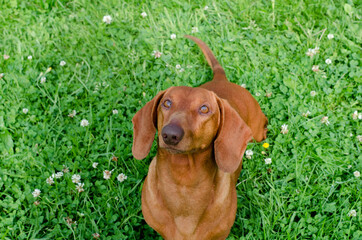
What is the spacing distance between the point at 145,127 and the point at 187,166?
415 millimetres

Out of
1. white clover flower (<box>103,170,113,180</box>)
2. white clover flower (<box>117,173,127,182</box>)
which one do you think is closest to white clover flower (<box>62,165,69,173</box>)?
white clover flower (<box>103,170,113,180</box>)

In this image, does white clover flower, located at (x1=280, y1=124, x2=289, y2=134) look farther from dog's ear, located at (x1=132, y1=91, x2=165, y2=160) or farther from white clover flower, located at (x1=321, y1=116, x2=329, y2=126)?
dog's ear, located at (x1=132, y1=91, x2=165, y2=160)

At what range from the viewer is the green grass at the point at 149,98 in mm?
3549

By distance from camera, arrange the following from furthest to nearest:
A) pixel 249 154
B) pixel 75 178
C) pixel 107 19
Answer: pixel 107 19 < pixel 249 154 < pixel 75 178

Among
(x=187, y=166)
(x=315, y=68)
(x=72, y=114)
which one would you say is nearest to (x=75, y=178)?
(x=72, y=114)

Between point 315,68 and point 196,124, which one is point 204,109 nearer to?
point 196,124

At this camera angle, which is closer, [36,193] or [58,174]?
[36,193]

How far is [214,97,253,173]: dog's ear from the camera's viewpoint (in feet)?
8.93

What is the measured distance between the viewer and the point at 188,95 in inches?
106

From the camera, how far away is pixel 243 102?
360cm

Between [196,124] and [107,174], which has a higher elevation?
[196,124]

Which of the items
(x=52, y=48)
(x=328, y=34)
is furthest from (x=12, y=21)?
(x=328, y=34)

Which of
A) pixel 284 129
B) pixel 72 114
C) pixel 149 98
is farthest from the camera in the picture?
pixel 149 98

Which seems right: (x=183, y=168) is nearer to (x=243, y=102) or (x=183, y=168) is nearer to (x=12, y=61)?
(x=243, y=102)
